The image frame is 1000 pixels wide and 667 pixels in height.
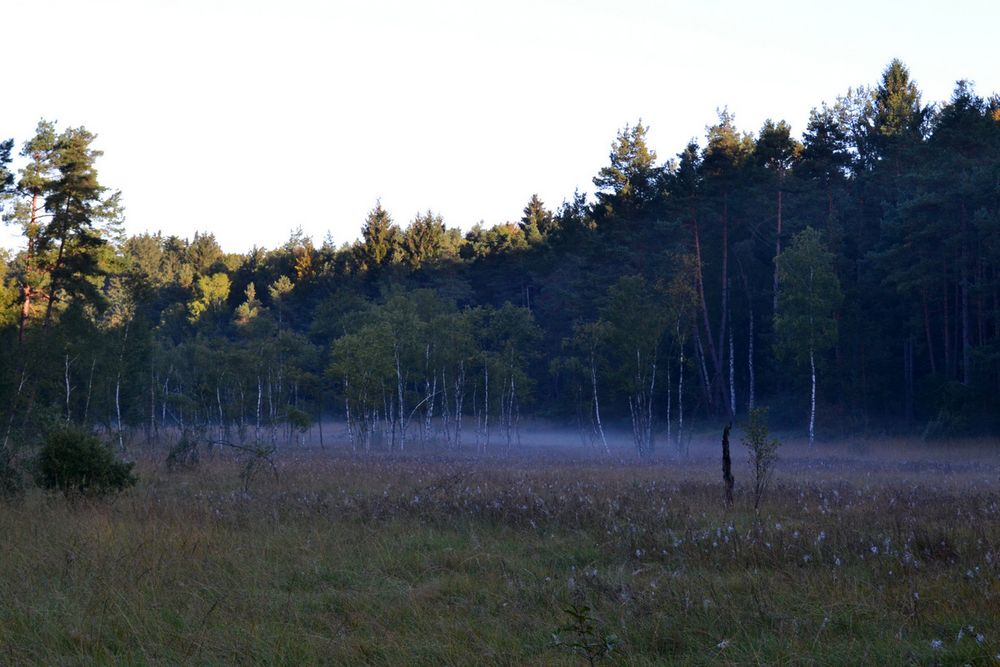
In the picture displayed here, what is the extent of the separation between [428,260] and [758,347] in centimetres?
3531

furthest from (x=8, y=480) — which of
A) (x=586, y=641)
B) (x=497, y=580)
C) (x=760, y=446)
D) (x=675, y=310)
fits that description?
(x=675, y=310)

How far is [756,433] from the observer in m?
15.5

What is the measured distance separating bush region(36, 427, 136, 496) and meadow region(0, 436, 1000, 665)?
755 millimetres

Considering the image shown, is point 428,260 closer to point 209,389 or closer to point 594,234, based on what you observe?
point 594,234

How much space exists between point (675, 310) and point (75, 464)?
119ft

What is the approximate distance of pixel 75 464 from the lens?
1473 cm

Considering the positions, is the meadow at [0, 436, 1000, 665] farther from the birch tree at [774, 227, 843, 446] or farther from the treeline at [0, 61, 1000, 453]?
the birch tree at [774, 227, 843, 446]

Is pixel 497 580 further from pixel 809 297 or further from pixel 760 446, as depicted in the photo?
pixel 809 297

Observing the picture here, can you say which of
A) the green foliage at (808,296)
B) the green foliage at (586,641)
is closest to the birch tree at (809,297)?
the green foliage at (808,296)

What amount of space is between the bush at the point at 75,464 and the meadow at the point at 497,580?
2.48 ft

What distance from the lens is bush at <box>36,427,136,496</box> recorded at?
14680 mm

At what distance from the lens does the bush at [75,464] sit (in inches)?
578

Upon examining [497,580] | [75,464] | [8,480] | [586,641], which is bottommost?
[497,580]

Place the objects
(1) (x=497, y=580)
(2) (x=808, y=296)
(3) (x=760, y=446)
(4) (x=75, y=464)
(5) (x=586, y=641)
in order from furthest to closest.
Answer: (2) (x=808, y=296) → (3) (x=760, y=446) → (4) (x=75, y=464) → (1) (x=497, y=580) → (5) (x=586, y=641)
